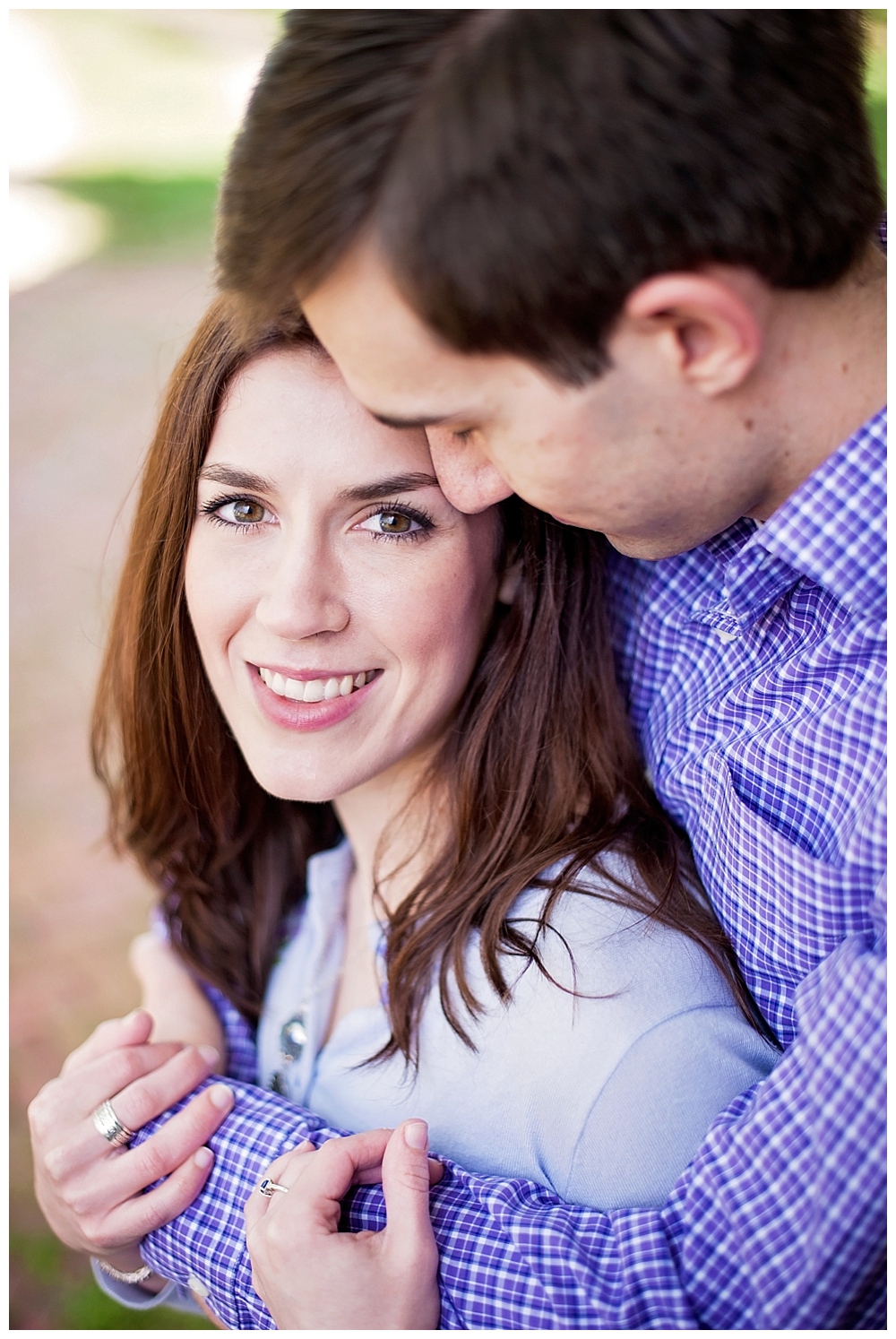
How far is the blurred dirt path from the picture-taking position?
425 centimetres

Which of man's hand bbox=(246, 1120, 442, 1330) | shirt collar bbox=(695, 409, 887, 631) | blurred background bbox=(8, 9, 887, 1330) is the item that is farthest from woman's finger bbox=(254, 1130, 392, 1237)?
blurred background bbox=(8, 9, 887, 1330)

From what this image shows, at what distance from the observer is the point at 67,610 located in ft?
18.0

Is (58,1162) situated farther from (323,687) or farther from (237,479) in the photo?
(237,479)

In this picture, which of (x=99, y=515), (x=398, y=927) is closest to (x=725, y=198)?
(x=398, y=927)

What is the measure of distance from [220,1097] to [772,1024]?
1.06 meters

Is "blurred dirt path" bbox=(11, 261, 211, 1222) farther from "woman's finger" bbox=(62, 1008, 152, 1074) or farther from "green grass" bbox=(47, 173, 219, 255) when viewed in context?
"woman's finger" bbox=(62, 1008, 152, 1074)

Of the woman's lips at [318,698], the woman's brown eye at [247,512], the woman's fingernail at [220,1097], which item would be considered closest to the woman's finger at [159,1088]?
the woman's fingernail at [220,1097]

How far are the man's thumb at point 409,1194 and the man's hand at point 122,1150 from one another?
1.52ft

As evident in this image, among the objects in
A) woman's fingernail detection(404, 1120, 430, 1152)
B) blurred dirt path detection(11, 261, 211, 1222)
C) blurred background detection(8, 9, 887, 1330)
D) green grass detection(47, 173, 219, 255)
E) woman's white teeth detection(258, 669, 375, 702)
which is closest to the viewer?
woman's fingernail detection(404, 1120, 430, 1152)

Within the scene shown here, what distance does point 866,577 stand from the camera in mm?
1643

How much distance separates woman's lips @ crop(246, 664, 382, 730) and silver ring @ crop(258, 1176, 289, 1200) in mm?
809

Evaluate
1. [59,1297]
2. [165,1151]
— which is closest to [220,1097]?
[165,1151]

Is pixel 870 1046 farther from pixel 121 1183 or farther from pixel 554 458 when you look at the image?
pixel 121 1183

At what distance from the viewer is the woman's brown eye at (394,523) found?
78.5 inches
